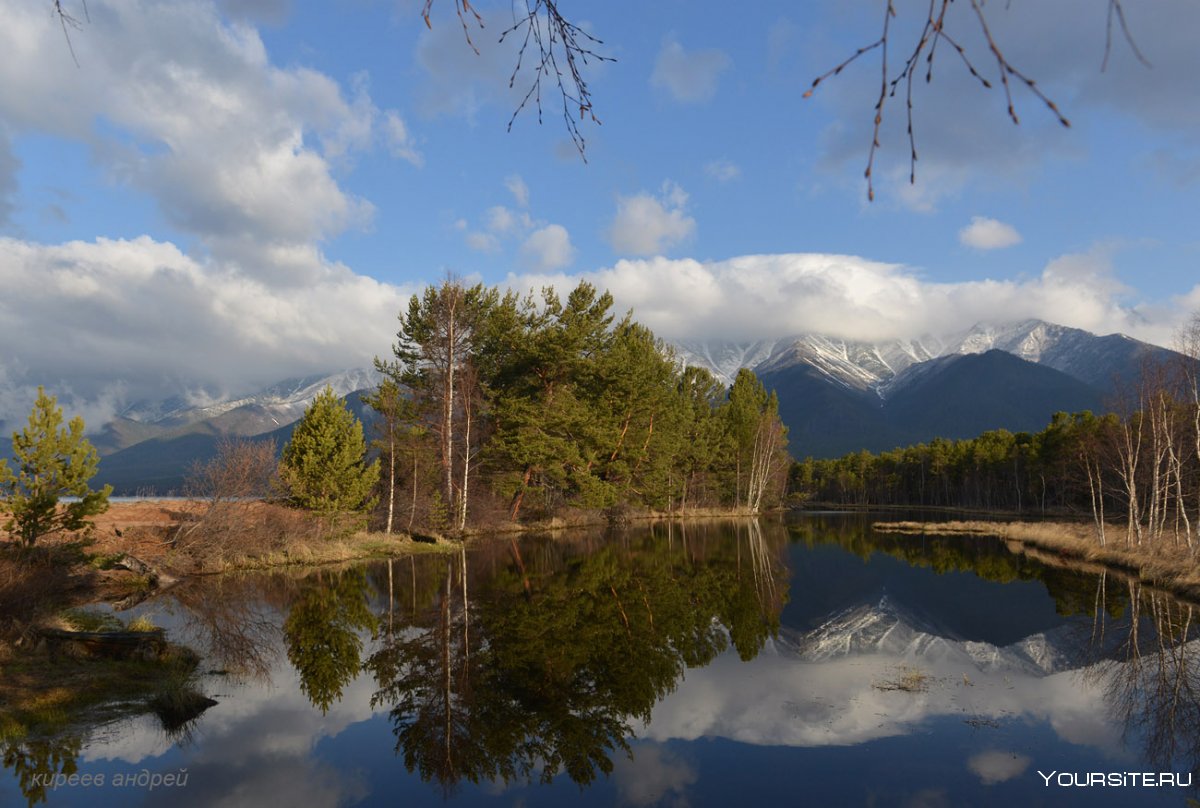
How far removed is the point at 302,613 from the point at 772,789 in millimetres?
13570

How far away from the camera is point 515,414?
133ft

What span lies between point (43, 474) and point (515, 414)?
2602 cm

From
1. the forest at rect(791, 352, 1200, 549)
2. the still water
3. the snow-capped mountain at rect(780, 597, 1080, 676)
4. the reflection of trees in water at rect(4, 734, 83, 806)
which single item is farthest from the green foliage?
the reflection of trees in water at rect(4, 734, 83, 806)

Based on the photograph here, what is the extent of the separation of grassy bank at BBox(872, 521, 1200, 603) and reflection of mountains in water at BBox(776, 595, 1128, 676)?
353 inches

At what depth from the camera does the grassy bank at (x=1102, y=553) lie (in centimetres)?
2253

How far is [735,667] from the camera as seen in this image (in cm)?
1296

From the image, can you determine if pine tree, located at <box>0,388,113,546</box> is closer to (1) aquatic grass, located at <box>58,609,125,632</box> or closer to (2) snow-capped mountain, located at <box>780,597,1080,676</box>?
(1) aquatic grass, located at <box>58,609,125,632</box>

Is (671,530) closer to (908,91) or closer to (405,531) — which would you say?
(405,531)

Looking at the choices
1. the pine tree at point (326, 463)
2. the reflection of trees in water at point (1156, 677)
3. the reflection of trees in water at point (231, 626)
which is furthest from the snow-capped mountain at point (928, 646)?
the pine tree at point (326, 463)

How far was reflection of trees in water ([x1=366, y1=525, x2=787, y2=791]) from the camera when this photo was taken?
342 inches

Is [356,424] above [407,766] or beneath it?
above

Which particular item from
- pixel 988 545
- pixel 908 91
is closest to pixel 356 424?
pixel 908 91

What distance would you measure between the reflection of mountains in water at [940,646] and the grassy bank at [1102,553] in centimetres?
898

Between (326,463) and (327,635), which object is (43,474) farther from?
(326,463)
